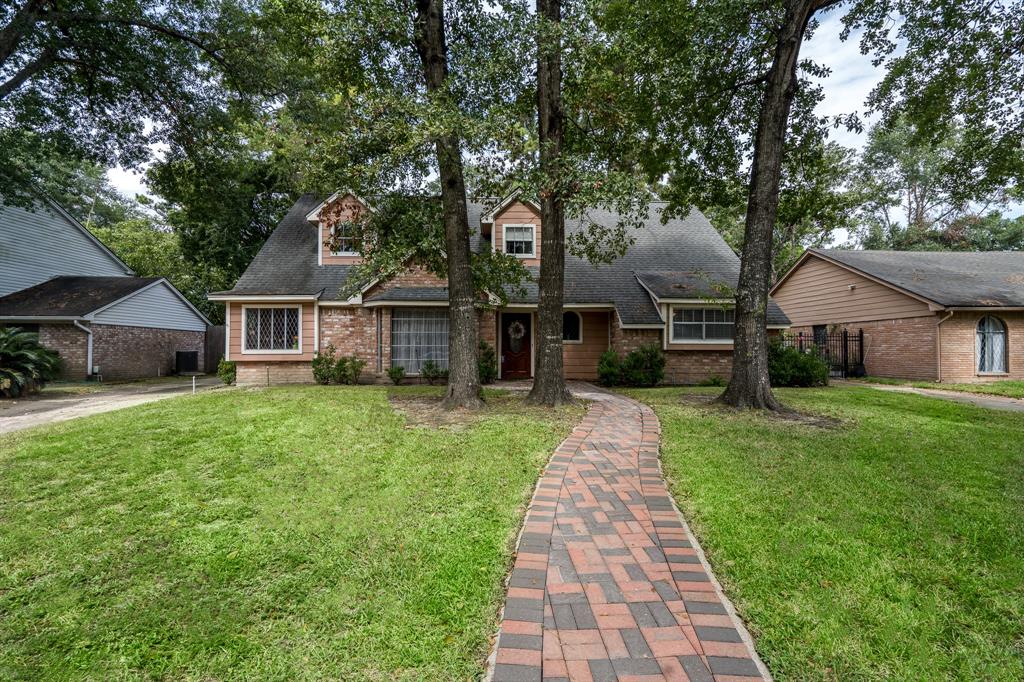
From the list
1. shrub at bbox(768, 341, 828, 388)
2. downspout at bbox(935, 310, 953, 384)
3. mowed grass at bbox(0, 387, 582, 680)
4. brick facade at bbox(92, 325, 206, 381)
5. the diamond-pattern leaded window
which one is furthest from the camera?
brick facade at bbox(92, 325, 206, 381)

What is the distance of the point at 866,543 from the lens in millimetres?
3238

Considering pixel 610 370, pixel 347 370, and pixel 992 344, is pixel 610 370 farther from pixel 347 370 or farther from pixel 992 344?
pixel 992 344

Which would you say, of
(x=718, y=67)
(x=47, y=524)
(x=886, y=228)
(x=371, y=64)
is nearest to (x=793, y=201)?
(x=718, y=67)

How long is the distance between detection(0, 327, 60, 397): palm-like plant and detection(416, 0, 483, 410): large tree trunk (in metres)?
11.7

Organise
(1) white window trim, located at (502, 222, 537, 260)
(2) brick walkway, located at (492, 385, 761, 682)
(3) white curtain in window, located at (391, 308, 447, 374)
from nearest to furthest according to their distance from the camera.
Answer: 1. (2) brick walkway, located at (492, 385, 761, 682)
2. (3) white curtain in window, located at (391, 308, 447, 374)
3. (1) white window trim, located at (502, 222, 537, 260)

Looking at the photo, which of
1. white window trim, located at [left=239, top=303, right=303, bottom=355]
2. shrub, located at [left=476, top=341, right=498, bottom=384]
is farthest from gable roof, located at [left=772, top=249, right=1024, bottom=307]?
white window trim, located at [left=239, top=303, right=303, bottom=355]

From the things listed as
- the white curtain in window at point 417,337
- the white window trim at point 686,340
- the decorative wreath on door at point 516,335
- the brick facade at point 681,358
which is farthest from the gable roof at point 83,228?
the white window trim at point 686,340

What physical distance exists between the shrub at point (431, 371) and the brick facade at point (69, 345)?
43.9ft

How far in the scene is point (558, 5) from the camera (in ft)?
28.5

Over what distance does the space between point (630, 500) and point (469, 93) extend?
26.4 ft

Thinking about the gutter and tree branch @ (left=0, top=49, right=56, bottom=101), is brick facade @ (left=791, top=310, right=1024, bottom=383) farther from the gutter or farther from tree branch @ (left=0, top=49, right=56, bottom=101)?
tree branch @ (left=0, top=49, right=56, bottom=101)

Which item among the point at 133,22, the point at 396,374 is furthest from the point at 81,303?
the point at 396,374

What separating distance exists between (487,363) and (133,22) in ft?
42.4

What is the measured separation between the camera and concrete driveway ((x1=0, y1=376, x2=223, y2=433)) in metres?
8.33
